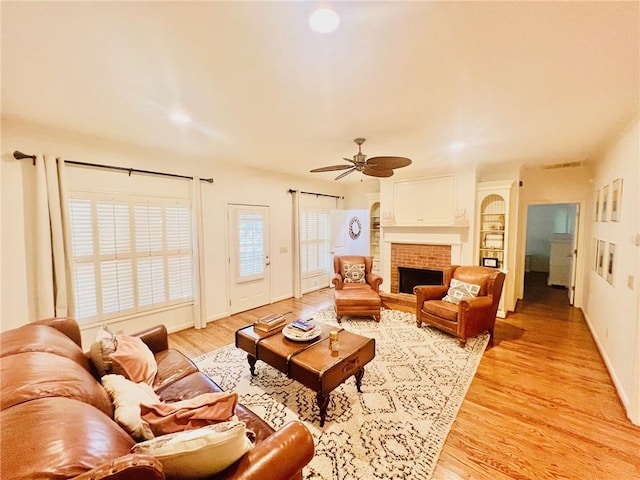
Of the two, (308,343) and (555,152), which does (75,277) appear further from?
(555,152)

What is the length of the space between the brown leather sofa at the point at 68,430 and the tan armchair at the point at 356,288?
2702mm

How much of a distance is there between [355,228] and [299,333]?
436cm

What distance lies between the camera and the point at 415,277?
5371 millimetres

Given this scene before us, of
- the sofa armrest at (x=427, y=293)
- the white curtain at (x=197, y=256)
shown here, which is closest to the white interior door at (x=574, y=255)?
the sofa armrest at (x=427, y=293)

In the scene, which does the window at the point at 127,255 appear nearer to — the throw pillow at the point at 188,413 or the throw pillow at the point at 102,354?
the throw pillow at the point at 102,354

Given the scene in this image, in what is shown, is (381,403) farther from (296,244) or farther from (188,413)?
(296,244)

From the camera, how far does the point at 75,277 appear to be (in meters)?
3.03

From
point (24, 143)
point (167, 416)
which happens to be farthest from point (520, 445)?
point (24, 143)

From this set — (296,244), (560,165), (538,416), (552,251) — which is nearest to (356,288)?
(296,244)

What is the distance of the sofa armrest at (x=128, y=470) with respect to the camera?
0.70 metres

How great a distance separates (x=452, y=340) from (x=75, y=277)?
15.1 ft

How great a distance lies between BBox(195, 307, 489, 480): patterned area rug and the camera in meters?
1.76

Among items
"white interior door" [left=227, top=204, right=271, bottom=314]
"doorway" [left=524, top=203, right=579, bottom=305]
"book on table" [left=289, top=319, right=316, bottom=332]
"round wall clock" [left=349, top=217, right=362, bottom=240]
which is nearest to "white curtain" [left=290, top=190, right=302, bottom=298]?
"white interior door" [left=227, top=204, right=271, bottom=314]

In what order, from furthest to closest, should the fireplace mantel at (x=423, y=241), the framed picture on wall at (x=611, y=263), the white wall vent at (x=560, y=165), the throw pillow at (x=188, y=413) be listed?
the fireplace mantel at (x=423, y=241)
the white wall vent at (x=560, y=165)
the framed picture on wall at (x=611, y=263)
the throw pillow at (x=188, y=413)
